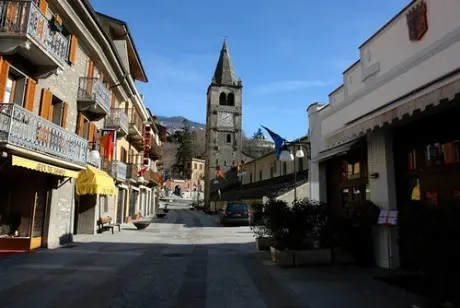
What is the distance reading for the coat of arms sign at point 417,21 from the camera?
830 centimetres

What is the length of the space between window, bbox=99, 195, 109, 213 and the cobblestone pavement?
29.9 ft

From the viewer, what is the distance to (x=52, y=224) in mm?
14406

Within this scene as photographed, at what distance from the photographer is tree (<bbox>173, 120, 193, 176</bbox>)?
401 feet

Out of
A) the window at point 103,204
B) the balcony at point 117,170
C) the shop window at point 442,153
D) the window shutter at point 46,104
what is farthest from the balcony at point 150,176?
the shop window at point 442,153

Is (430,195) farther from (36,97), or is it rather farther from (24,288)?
(36,97)

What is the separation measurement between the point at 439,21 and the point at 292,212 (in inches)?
231

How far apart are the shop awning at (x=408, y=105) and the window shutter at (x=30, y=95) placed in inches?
403

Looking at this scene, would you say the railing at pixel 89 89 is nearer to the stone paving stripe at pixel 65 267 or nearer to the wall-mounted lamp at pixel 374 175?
the stone paving stripe at pixel 65 267

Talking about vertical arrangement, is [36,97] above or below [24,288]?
above

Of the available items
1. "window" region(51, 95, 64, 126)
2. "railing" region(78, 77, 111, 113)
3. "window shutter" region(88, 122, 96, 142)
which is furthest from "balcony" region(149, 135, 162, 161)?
"window" region(51, 95, 64, 126)

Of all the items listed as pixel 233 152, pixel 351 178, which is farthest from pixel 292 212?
pixel 233 152

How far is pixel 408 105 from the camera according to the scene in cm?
714

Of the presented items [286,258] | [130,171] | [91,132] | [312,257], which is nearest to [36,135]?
[91,132]

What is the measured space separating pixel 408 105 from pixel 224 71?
236ft
